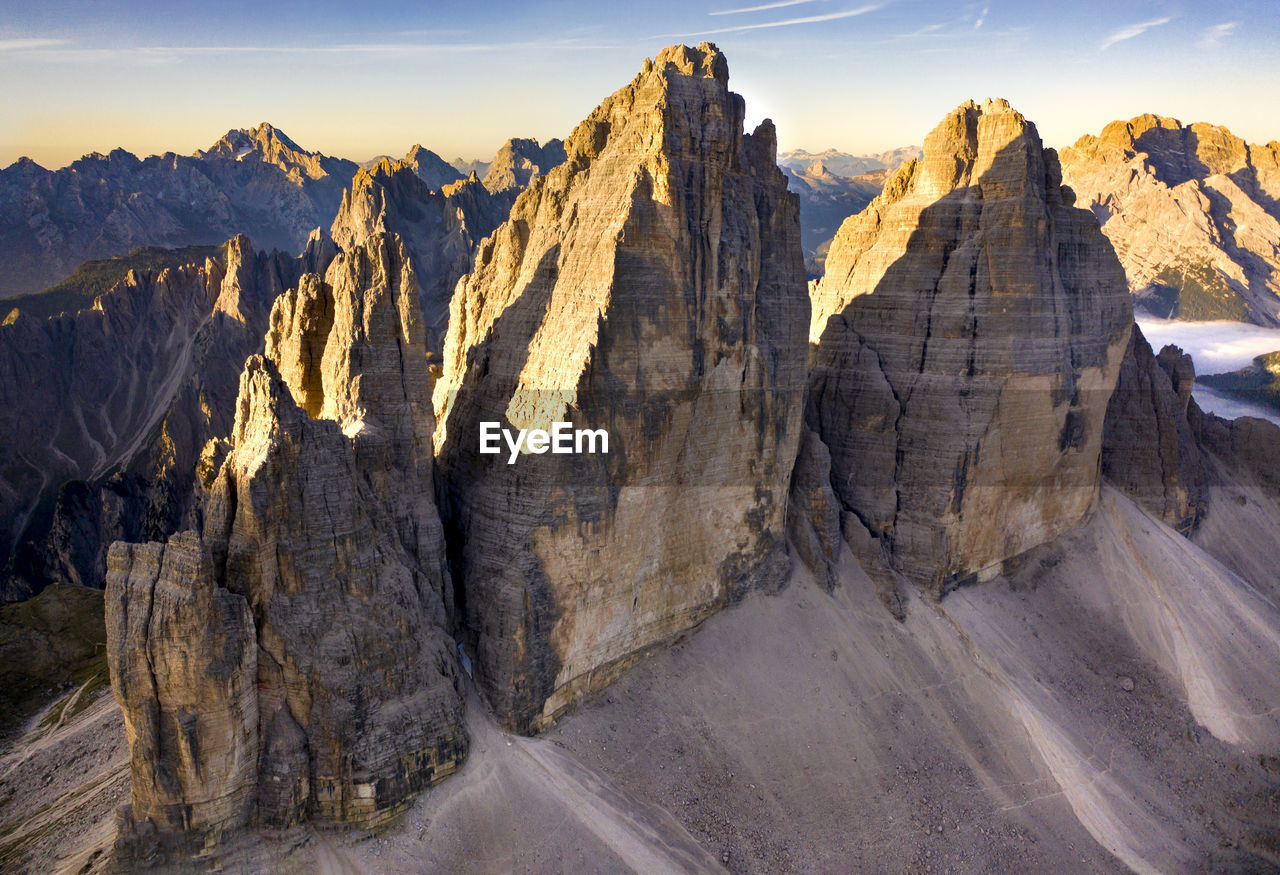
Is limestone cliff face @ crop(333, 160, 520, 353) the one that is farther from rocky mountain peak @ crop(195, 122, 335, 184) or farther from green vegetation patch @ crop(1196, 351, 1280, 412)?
Result: green vegetation patch @ crop(1196, 351, 1280, 412)

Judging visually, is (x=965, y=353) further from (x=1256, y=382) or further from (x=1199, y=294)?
(x=1199, y=294)

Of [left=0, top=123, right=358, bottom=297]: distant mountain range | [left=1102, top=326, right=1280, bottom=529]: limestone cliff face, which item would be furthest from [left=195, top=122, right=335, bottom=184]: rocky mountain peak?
[left=1102, top=326, right=1280, bottom=529]: limestone cliff face

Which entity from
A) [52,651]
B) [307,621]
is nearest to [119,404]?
[52,651]

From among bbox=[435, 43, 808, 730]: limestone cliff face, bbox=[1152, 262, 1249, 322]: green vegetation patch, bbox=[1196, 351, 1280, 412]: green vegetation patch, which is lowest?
bbox=[1196, 351, 1280, 412]: green vegetation patch

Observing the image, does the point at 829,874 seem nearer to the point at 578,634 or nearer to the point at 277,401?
the point at 578,634

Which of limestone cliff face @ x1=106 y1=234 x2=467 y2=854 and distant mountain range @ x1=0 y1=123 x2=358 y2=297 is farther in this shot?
distant mountain range @ x1=0 y1=123 x2=358 y2=297

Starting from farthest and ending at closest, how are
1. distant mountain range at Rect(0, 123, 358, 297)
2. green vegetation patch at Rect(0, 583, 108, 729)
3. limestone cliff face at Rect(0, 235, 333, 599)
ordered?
distant mountain range at Rect(0, 123, 358, 297) < limestone cliff face at Rect(0, 235, 333, 599) < green vegetation patch at Rect(0, 583, 108, 729)

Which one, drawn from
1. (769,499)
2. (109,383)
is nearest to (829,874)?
(769,499)

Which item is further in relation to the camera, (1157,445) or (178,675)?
(1157,445)
